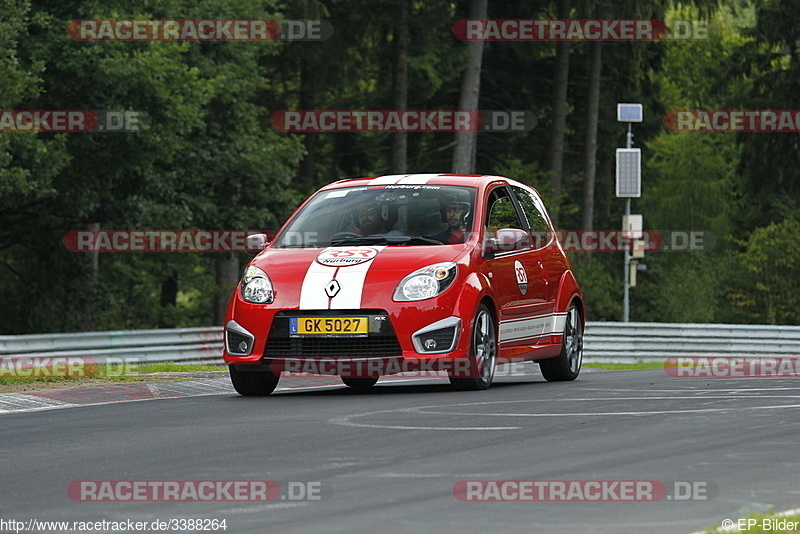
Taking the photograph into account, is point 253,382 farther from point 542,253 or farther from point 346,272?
point 542,253

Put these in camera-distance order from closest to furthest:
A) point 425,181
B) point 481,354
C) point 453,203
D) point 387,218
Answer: point 481,354
point 387,218
point 453,203
point 425,181

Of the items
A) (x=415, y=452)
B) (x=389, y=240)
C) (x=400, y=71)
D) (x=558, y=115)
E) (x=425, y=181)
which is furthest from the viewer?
(x=558, y=115)

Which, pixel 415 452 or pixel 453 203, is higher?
pixel 453 203

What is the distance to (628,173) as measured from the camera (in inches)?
1718

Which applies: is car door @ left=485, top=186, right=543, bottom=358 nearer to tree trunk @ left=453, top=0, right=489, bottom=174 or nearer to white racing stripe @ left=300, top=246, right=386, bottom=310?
white racing stripe @ left=300, top=246, right=386, bottom=310

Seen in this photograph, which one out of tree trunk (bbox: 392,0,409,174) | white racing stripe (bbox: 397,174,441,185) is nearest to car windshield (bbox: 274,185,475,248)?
white racing stripe (bbox: 397,174,441,185)

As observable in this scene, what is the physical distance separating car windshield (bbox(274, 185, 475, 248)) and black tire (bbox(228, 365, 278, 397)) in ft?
3.83

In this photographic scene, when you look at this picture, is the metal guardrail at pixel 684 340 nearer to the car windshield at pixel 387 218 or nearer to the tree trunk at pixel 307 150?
the tree trunk at pixel 307 150

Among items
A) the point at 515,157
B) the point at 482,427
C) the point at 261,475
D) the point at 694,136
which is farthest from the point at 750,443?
the point at 694,136

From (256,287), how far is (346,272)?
0.79m

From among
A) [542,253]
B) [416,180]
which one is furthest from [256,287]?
[542,253]

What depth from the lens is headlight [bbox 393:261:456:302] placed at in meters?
12.5

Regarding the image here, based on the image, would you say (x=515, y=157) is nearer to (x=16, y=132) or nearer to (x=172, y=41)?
(x=172, y=41)

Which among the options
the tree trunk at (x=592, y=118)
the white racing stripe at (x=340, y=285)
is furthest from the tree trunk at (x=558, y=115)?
the white racing stripe at (x=340, y=285)
